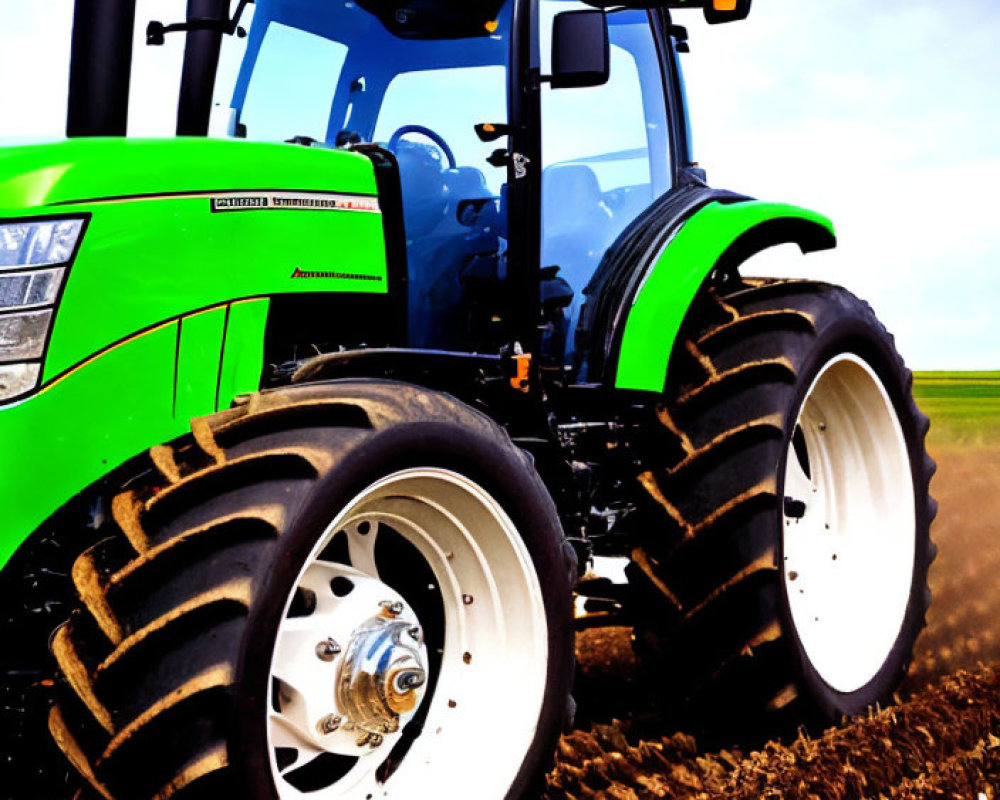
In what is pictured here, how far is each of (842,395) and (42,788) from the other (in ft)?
9.54

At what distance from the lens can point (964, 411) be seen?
36.7 ft

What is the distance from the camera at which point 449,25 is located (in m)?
3.77

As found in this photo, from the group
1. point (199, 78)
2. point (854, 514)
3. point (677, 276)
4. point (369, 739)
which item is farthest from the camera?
point (854, 514)

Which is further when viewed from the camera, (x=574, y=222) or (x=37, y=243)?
(x=574, y=222)

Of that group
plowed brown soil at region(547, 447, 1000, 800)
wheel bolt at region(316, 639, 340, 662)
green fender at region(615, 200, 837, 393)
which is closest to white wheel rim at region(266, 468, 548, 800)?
wheel bolt at region(316, 639, 340, 662)

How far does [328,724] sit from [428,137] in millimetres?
1758

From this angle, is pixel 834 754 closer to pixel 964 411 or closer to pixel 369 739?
pixel 369 739

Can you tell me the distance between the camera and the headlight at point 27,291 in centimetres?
256

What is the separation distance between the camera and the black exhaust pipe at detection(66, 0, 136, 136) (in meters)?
3.31

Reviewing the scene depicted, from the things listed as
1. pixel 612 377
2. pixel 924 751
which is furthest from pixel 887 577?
pixel 612 377

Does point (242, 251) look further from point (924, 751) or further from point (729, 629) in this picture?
point (924, 751)

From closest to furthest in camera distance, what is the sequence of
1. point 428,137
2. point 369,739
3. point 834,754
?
point 369,739 → point 834,754 → point 428,137

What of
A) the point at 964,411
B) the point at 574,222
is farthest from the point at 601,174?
the point at 964,411

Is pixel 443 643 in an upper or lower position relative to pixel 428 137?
lower
